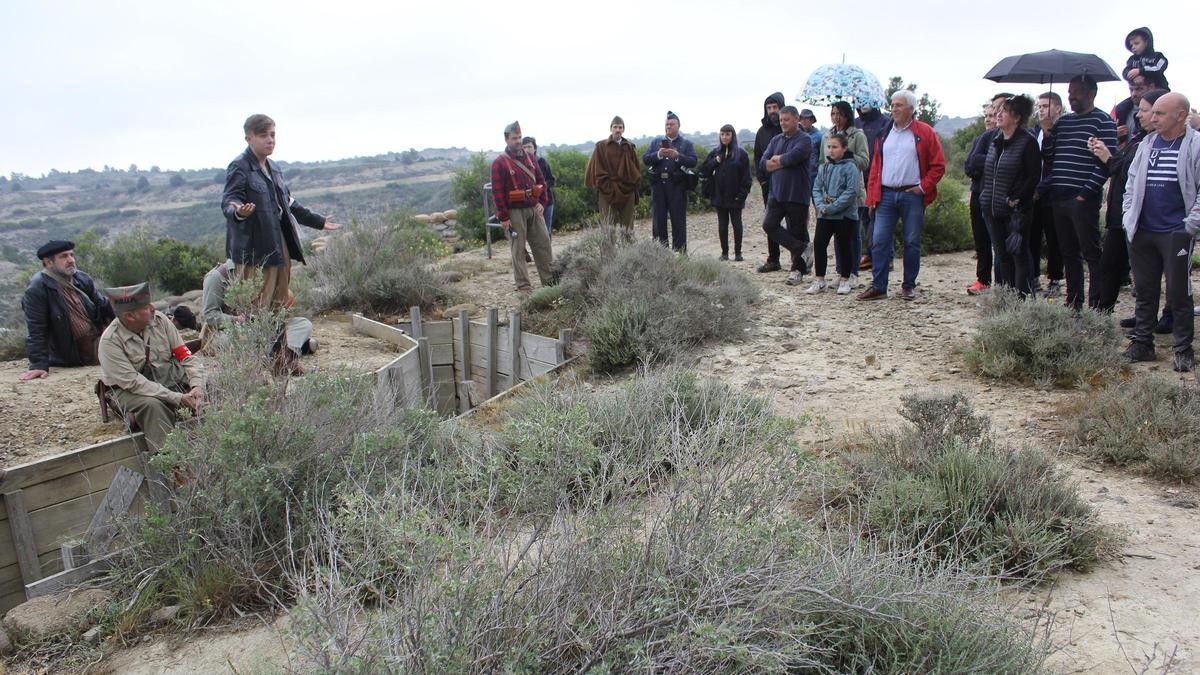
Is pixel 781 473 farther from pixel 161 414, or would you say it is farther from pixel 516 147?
pixel 516 147

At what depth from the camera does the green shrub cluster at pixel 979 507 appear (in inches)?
125

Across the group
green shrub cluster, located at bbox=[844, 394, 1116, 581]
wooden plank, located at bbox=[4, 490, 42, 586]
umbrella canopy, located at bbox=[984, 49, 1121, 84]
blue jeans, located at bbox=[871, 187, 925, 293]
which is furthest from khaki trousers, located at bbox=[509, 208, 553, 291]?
green shrub cluster, located at bbox=[844, 394, 1116, 581]

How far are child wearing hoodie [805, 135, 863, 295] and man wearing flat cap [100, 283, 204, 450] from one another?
234 inches

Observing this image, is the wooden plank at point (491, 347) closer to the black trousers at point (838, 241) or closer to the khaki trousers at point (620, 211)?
the khaki trousers at point (620, 211)

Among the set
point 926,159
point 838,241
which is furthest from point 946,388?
point 838,241

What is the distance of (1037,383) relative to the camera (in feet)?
17.3

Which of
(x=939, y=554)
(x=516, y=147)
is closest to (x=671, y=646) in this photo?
(x=939, y=554)

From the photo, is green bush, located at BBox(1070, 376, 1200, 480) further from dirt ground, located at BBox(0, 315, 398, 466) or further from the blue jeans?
dirt ground, located at BBox(0, 315, 398, 466)

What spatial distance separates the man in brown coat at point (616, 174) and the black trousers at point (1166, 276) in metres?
5.99

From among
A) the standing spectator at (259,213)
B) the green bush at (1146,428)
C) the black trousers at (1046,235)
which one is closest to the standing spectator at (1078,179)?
the black trousers at (1046,235)

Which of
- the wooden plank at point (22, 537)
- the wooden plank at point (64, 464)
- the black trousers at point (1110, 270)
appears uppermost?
the black trousers at point (1110, 270)

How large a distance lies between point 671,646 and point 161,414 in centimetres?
425

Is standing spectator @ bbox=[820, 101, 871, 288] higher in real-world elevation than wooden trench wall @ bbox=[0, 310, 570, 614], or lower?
higher

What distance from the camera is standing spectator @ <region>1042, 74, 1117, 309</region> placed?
6.20 m
